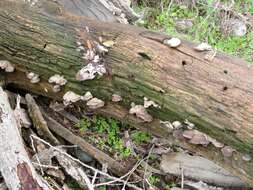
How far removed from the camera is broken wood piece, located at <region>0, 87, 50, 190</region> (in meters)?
2.59

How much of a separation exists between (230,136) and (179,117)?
323mm

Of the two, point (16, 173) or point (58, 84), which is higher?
point (58, 84)

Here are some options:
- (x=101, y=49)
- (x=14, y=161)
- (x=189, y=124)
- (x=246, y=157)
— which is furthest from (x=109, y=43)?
(x=246, y=157)

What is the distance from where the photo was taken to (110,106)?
305cm

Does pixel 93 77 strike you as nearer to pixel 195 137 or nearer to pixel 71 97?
pixel 71 97

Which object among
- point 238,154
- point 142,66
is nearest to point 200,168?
point 238,154

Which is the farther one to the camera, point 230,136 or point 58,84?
point 58,84

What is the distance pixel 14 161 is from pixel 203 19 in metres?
2.55

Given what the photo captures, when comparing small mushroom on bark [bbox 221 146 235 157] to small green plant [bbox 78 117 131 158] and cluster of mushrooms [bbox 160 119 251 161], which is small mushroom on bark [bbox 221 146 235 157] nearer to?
cluster of mushrooms [bbox 160 119 251 161]

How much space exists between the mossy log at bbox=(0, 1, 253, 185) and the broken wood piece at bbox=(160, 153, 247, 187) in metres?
0.42

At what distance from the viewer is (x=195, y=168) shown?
3221 millimetres

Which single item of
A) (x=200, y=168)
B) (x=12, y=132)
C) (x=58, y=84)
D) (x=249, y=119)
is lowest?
(x=200, y=168)

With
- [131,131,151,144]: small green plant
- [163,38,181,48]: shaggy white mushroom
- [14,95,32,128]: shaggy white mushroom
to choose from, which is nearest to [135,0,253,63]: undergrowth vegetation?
[131,131,151,144]: small green plant

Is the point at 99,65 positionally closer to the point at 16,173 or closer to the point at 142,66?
the point at 142,66
